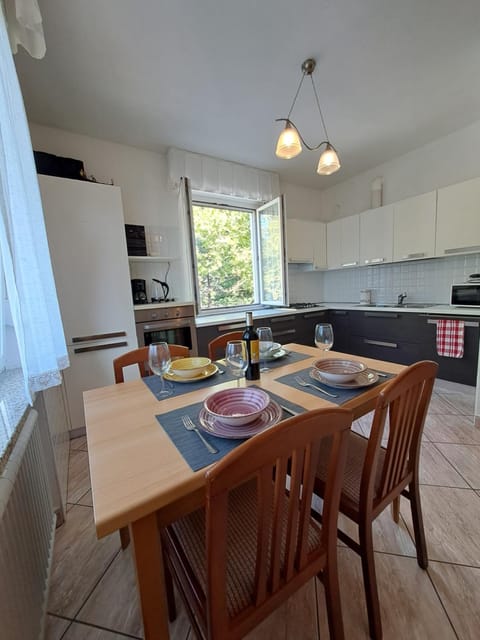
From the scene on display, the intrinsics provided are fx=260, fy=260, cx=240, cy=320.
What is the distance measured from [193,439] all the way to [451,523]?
1415 mm

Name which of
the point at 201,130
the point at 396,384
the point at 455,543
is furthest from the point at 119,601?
the point at 201,130

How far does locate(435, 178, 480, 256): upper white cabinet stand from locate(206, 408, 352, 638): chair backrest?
2843mm

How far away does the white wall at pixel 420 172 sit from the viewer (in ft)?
8.63

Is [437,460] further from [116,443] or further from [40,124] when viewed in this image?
[40,124]

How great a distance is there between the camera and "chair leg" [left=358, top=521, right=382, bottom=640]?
854 millimetres

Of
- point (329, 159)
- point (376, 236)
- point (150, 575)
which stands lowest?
point (150, 575)

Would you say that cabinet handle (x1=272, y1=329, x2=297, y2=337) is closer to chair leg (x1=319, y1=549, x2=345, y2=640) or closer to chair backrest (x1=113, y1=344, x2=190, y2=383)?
chair backrest (x1=113, y1=344, x2=190, y2=383)

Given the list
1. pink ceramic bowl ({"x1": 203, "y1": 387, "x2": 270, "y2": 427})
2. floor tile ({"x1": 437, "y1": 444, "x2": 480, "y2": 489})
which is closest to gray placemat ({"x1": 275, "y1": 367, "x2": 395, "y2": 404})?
pink ceramic bowl ({"x1": 203, "y1": 387, "x2": 270, "y2": 427})

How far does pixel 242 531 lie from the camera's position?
78cm

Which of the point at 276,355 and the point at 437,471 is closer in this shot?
the point at 276,355

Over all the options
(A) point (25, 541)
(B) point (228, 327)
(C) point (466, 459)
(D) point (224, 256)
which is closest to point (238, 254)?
(D) point (224, 256)

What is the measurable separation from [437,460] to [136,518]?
1950mm

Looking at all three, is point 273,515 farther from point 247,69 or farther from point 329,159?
point 247,69

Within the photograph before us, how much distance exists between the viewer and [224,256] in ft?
11.2
